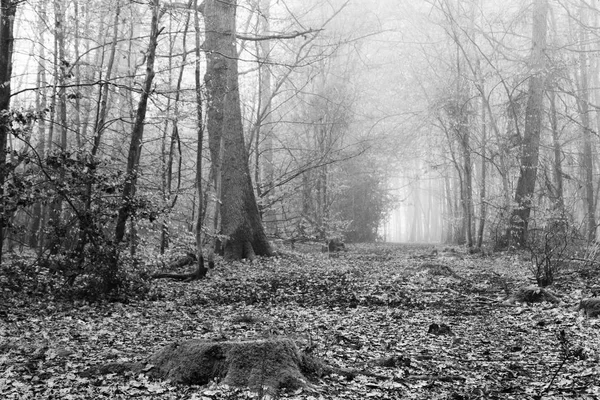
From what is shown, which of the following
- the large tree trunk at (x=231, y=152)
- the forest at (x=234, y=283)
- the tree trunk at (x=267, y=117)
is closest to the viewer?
the forest at (x=234, y=283)

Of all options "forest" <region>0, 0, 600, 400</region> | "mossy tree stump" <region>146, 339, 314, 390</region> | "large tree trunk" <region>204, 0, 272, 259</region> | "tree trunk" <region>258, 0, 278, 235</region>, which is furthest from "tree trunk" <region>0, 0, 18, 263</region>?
"tree trunk" <region>258, 0, 278, 235</region>

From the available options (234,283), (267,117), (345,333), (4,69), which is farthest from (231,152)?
(345,333)

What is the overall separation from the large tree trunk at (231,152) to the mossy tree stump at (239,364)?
8.19 metres

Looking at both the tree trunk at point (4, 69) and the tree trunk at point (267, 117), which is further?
the tree trunk at point (267, 117)

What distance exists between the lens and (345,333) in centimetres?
595

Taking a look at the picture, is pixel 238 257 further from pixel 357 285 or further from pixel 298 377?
pixel 298 377

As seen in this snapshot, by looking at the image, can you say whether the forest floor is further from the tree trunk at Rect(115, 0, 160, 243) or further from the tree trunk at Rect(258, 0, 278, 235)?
the tree trunk at Rect(258, 0, 278, 235)

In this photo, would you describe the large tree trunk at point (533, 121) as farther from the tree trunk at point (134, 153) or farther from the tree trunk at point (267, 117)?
the tree trunk at point (134, 153)

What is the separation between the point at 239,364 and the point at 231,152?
918cm

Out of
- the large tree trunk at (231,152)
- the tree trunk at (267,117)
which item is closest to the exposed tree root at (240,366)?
the large tree trunk at (231,152)

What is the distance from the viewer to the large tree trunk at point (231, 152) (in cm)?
1223

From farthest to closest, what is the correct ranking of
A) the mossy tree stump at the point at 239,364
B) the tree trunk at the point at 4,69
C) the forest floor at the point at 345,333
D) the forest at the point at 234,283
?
the tree trunk at the point at 4,69 → the forest at the point at 234,283 → the forest floor at the point at 345,333 → the mossy tree stump at the point at 239,364

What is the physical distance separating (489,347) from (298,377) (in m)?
2.31

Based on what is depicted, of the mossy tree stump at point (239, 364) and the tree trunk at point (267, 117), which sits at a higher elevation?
the tree trunk at point (267, 117)
